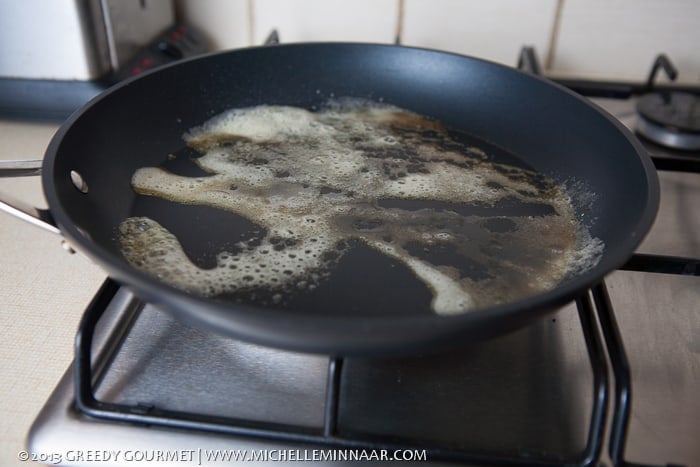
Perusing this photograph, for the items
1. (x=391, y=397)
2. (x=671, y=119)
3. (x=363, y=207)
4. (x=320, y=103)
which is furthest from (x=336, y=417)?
(x=671, y=119)

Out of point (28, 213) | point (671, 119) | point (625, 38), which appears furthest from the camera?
point (625, 38)

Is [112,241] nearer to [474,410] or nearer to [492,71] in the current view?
[474,410]

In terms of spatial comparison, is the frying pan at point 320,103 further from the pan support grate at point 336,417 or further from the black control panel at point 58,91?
the black control panel at point 58,91

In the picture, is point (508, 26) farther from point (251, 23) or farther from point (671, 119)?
point (251, 23)

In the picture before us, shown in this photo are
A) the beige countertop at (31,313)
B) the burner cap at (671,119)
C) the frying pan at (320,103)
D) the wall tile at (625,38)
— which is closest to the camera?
the frying pan at (320,103)

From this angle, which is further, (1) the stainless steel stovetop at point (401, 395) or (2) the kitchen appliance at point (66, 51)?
(2) the kitchen appliance at point (66, 51)

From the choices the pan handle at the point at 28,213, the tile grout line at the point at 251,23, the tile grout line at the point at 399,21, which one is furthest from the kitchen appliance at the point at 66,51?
the pan handle at the point at 28,213

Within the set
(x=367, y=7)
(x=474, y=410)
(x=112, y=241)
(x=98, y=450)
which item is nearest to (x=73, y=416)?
(x=98, y=450)
